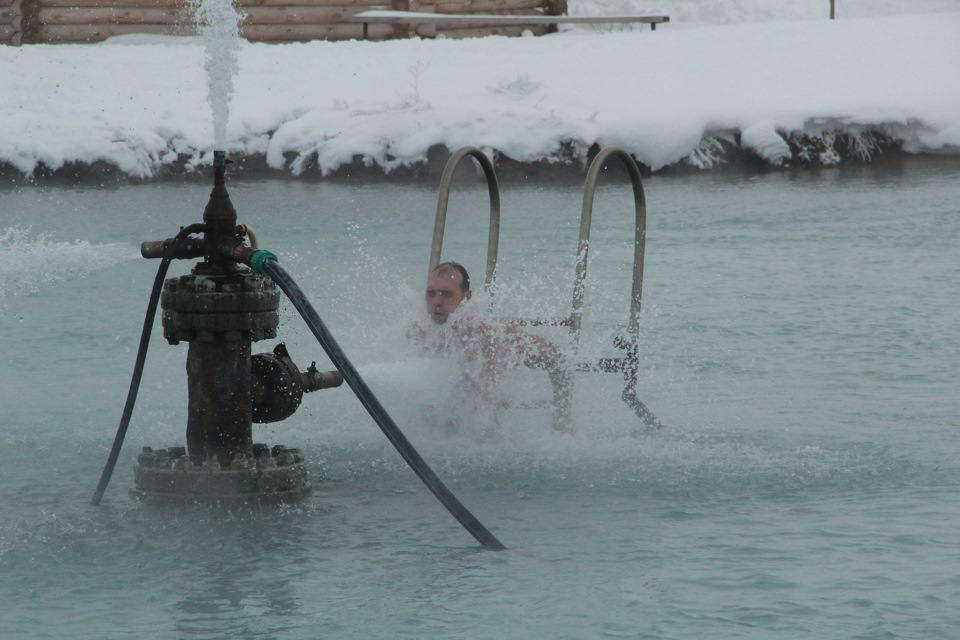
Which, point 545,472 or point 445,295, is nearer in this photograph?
point 545,472

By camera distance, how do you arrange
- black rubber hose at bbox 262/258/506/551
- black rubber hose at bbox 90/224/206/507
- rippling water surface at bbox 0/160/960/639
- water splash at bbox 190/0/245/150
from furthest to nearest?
water splash at bbox 190/0/245/150 → black rubber hose at bbox 90/224/206/507 → black rubber hose at bbox 262/258/506/551 → rippling water surface at bbox 0/160/960/639

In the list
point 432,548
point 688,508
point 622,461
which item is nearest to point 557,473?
point 622,461

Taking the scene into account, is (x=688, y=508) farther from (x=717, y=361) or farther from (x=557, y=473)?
(x=717, y=361)

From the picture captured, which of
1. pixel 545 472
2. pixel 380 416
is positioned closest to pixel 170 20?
pixel 545 472

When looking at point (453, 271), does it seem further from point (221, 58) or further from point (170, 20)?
point (170, 20)

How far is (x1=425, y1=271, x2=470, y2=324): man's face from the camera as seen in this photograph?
5.79 meters

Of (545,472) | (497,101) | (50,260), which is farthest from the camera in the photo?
(497,101)

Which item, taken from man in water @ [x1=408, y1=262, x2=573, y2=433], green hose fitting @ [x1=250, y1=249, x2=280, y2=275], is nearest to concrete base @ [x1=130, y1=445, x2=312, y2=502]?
green hose fitting @ [x1=250, y1=249, x2=280, y2=275]

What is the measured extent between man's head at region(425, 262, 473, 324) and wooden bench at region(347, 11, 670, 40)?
18223mm

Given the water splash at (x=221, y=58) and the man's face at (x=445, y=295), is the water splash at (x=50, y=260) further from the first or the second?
the water splash at (x=221, y=58)

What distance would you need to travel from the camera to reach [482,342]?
229 inches

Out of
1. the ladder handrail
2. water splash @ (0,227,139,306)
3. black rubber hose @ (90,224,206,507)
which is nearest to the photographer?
black rubber hose @ (90,224,206,507)

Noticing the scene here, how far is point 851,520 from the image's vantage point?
4613 millimetres

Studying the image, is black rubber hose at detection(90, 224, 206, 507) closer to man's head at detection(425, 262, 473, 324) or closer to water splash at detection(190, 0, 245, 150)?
water splash at detection(190, 0, 245, 150)
